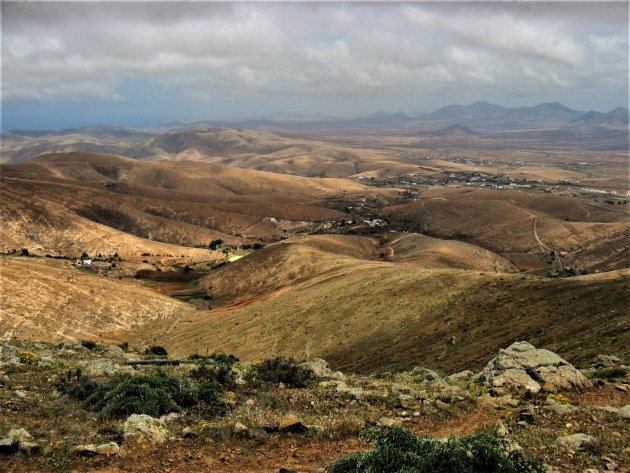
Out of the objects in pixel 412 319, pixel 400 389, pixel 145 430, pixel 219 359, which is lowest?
pixel 412 319

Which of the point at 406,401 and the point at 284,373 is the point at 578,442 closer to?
the point at 406,401

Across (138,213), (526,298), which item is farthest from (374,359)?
(138,213)

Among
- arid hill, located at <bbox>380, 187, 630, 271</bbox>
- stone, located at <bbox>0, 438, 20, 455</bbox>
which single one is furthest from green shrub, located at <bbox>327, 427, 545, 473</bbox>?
arid hill, located at <bbox>380, 187, 630, 271</bbox>

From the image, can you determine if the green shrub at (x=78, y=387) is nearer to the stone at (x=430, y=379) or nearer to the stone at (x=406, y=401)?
the stone at (x=406, y=401)

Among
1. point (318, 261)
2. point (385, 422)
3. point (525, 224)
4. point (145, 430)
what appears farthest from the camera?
point (525, 224)

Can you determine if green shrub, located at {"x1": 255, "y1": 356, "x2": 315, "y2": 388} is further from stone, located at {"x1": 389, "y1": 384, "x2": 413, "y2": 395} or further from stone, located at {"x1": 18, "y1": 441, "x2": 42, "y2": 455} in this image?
stone, located at {"x1": 18, "y1": 441, "x2": 42, "y2": 455}

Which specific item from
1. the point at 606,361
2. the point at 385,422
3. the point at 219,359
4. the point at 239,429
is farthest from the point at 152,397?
the point at 606,361

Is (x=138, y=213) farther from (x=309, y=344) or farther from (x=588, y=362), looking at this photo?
(x=588, y=362)
